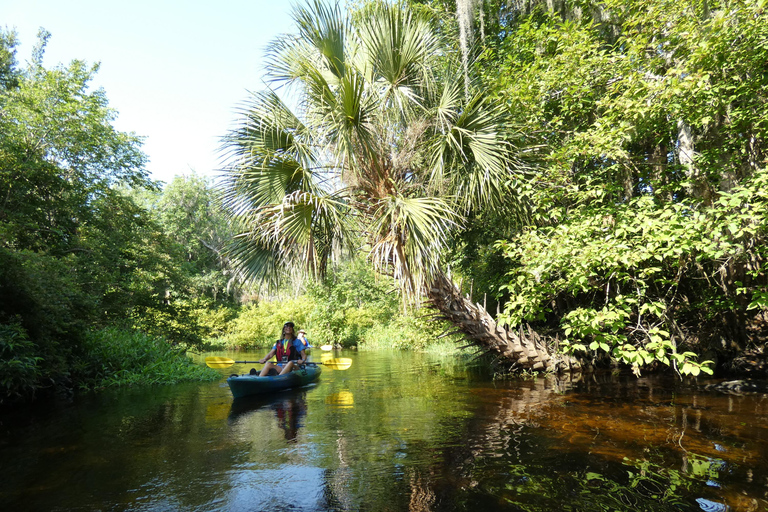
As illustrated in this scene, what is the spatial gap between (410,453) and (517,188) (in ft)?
16.8

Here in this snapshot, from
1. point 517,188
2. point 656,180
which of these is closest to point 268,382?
point 517,188

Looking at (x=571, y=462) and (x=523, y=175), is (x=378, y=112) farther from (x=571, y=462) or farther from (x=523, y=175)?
(x=571, y=462)

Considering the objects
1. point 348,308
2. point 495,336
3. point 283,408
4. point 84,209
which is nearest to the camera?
point 283,408

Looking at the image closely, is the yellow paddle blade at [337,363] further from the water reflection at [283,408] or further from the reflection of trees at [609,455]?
the reflection of trees at [609,455]

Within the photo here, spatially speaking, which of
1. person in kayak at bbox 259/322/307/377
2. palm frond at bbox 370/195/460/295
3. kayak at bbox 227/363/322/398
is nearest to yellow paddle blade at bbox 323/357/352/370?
kayak at bbox 227/363/322/398

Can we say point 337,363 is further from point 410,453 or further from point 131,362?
point 410,453

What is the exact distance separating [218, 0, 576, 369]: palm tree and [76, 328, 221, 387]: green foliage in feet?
13.4

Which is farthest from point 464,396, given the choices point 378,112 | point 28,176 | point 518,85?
point 28,176

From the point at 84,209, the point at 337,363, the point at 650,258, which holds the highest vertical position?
the point at 84,209

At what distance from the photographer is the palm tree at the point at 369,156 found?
24.2ft

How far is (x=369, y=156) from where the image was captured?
7652 mm

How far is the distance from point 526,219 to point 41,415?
27.8 ft

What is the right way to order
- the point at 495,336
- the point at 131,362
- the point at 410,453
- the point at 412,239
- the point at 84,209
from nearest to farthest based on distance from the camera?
the point at 410,453, the point at 412,239, the point at 495,336, the point at 131,362, the point at 84,209

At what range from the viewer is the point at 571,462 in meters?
3.81
